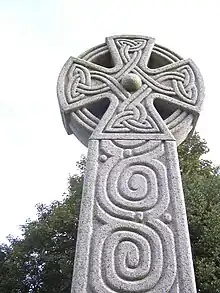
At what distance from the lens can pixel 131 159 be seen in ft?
7.74

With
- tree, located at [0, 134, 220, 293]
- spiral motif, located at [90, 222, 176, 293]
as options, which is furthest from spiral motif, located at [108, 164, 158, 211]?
tree, located at [0, 134, 220, 293]

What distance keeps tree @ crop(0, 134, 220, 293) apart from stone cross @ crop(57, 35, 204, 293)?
18.7 feet

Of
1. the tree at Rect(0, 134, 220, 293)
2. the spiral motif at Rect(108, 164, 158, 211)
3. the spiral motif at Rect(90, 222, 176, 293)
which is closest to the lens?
the spiral motif at Rect(90, 222, 176, 293)

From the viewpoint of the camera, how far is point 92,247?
2.02m

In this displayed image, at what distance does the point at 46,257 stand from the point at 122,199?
8317 millimetres

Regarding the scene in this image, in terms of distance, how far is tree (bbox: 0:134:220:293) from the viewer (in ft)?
27.1

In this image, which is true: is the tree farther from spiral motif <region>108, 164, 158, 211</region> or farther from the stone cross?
spiral motif <region>108, 164, 158, 211</region>

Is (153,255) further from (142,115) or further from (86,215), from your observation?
(142,115)

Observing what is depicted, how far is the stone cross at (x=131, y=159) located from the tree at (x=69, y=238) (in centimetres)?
571

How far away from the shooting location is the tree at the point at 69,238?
8.25 meters

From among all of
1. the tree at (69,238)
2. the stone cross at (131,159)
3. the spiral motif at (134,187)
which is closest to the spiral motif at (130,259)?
the stone cross at (131,159)

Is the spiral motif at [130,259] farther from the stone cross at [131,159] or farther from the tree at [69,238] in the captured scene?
the tree at [69,238]

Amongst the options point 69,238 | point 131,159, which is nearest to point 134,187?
point 131,159

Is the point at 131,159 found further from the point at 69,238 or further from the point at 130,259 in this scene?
the point at 69,238
